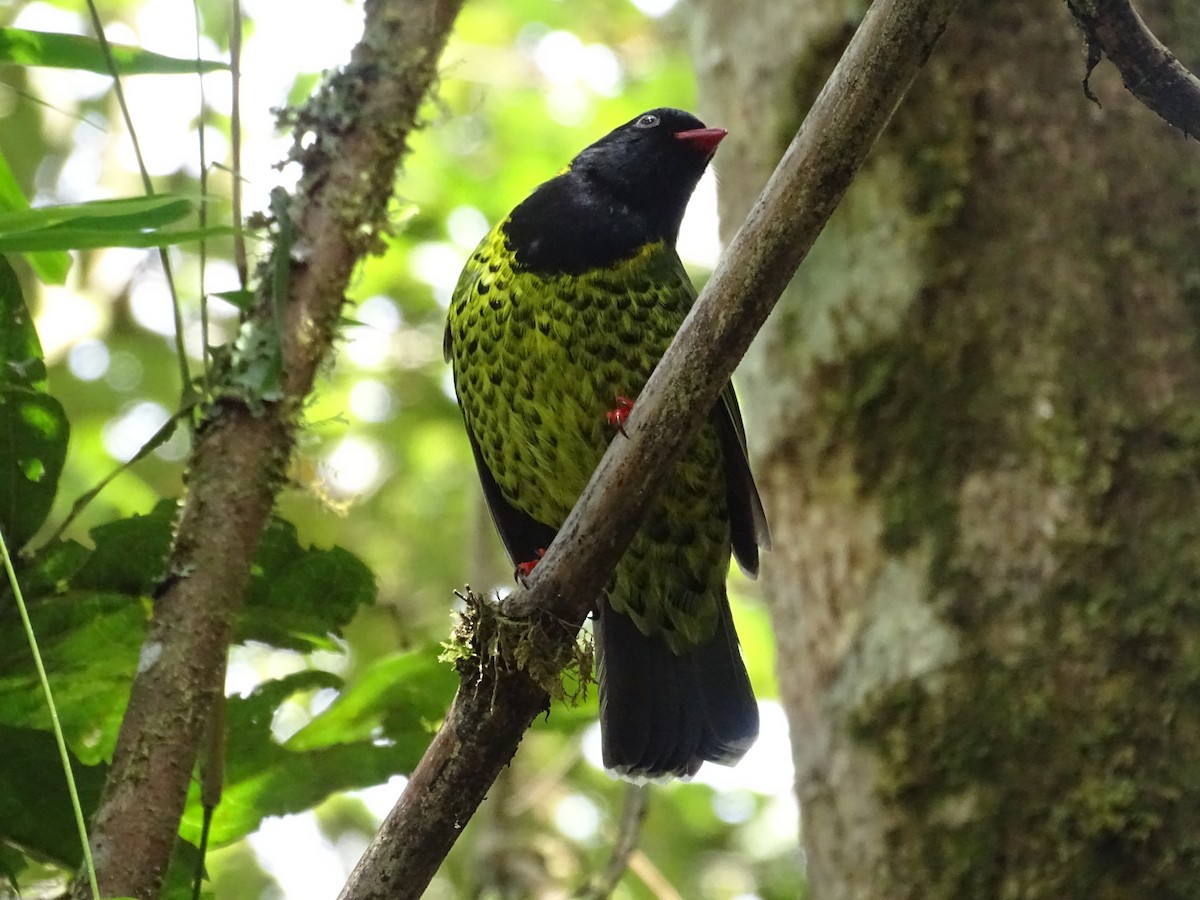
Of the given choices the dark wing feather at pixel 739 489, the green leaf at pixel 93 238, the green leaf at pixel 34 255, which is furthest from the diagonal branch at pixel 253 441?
the dark wing feather at pixel 739 489

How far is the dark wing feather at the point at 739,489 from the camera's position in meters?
2.69

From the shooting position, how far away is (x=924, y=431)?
271 centimetres

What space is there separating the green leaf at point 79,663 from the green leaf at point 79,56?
773 mm

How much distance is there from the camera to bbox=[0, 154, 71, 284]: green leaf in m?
1.79

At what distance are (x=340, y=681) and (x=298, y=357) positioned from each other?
1.82 ft

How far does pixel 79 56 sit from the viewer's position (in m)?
1.80

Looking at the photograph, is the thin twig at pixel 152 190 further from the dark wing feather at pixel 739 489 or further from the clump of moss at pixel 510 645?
the dark wing feather at pixel 739 489

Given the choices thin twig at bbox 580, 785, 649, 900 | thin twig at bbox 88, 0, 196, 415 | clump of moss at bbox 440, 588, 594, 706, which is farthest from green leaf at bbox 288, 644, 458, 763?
thin twig at bbox 580, 785, 649, 900

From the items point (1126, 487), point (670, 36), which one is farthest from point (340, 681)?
point (670, 36)

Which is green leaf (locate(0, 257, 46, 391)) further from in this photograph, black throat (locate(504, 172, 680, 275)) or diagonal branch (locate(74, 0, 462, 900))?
black throat (locate(504, 172, 680, 275))

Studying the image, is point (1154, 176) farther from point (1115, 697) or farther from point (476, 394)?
point (476, 394)

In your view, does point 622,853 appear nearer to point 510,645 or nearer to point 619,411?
point 619,411

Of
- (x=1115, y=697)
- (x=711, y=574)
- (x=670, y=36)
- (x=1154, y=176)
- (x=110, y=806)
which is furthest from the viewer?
(x=670, y=36)

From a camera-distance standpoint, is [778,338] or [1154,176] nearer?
[1154,176]
